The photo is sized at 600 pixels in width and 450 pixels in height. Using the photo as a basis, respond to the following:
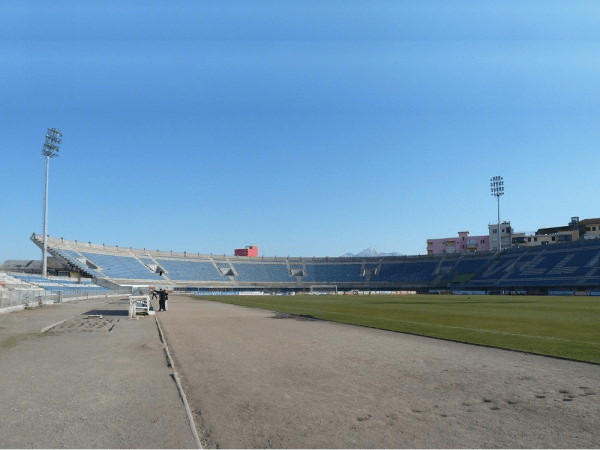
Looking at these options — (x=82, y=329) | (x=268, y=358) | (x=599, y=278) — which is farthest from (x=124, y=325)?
(x=599, y=278)

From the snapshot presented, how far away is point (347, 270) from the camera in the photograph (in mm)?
123438

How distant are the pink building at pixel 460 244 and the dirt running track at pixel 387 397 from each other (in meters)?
138

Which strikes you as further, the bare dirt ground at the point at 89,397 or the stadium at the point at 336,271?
the stadium at the point at 336,271

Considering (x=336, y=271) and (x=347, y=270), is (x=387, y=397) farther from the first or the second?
(x=336, y=271)

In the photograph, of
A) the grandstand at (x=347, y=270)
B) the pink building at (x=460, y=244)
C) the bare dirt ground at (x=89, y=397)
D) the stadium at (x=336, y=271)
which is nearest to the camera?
the bare dirt ground at (x=89, y=397)

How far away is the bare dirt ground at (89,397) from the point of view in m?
5.91

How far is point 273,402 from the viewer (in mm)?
7781

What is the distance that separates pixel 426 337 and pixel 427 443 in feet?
40.6

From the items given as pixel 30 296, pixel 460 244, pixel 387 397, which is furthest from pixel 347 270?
pixel 387 397

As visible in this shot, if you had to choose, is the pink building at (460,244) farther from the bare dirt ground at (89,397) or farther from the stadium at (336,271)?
the bare dirt ground at (89,397)

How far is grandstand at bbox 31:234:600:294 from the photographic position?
83375 millimetres

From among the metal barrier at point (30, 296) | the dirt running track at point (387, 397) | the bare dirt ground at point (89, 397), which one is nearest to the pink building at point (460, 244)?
the metal barrier at point (30, 296)

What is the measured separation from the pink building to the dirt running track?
138465 mm

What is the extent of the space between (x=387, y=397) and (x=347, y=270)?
4578 inches
